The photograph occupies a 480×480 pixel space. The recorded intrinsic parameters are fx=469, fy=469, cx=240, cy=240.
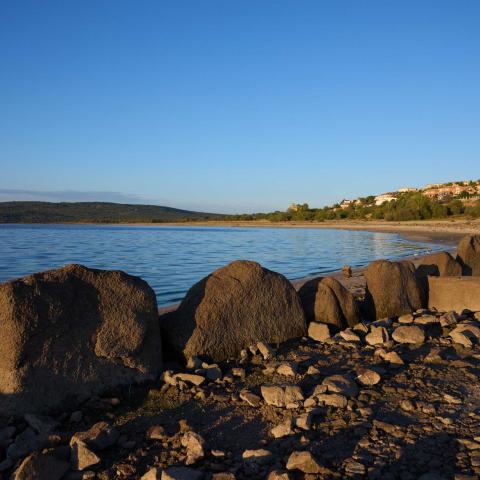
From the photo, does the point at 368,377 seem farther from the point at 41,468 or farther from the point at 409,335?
the point at 41,468

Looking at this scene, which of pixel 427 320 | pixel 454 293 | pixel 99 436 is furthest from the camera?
pixel 454 293

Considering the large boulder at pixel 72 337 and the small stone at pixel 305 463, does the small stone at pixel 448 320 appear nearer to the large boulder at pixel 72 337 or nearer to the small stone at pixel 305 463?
the large boulder at pixel 72 337

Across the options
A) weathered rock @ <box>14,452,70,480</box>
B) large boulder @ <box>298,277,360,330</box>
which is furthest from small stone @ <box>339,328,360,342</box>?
weathered rock @ <box>14,452,70,480</box>

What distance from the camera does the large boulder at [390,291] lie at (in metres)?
8.05

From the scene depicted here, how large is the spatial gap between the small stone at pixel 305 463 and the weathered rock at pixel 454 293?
5822mm

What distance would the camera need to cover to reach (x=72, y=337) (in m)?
4.73

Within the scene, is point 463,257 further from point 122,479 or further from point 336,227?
Answer: point 336,227

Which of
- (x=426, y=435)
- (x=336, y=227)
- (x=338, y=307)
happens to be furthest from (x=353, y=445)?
(x=336, y=227)

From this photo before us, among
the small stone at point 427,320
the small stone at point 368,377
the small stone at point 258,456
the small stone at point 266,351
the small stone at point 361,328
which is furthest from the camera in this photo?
the small stone at point 427,320

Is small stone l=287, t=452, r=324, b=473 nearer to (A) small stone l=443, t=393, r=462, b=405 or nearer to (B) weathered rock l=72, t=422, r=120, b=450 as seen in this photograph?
(B) weathered rock l=72, t=422, r=120, b=450

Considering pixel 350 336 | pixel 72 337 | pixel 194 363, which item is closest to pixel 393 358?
pixel 350 336

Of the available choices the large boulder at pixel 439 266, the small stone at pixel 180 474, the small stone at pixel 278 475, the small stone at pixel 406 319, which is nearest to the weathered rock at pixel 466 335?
the small stone at pixel 406 319

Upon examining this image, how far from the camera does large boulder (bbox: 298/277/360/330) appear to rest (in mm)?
7172

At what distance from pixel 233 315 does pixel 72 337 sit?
2.09 m
